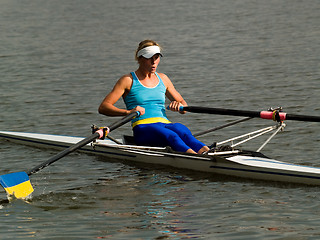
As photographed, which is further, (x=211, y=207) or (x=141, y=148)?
(x=141, y=148)

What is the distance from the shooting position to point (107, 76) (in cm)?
1877

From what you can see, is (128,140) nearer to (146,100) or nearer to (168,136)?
(146,100)

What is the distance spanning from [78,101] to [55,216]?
8.00 meters

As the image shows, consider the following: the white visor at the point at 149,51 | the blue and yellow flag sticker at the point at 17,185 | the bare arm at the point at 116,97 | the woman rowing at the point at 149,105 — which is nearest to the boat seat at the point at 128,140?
the woman rowing at the point at 149,105

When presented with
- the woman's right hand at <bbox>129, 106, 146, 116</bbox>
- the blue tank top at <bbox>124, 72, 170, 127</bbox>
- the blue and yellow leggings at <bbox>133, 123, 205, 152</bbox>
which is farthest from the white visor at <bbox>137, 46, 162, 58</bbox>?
the blue and yellow leggings at <bbox>133, 123, 205, 152</bbox>

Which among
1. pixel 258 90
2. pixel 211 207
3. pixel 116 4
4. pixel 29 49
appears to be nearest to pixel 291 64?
pixel 258 90

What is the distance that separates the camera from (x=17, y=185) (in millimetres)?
8516

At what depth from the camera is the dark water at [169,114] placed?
24.4 ft

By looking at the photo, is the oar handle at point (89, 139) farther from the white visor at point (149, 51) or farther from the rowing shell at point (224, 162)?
the white visor at point (149, 51)

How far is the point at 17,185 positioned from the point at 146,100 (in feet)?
7.21

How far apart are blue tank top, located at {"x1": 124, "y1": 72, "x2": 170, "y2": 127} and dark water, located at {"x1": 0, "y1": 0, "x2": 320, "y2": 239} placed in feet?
2.41

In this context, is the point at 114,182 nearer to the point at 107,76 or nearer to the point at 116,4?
the point at 107,76

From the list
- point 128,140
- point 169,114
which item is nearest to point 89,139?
point 128,140

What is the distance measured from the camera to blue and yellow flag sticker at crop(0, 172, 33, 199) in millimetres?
8469
